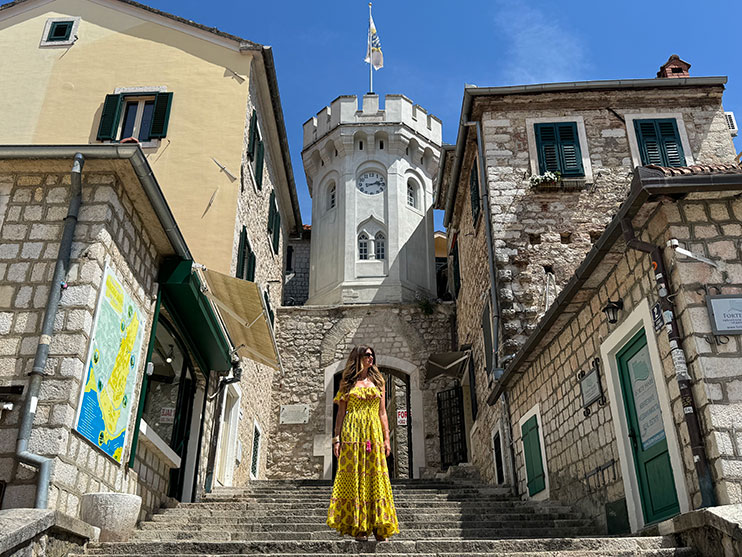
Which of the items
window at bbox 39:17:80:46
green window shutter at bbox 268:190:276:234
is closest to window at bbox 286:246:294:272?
green window shutter at bbox 268:190:276:234

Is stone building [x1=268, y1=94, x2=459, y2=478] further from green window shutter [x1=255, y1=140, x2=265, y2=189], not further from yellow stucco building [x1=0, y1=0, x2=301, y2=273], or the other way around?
yellow stucco building [x1=0, y1=0, x2=301, y2=273]

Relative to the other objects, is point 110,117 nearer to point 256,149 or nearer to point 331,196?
point 256,149

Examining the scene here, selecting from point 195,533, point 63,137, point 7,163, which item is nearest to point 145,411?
point 195,533

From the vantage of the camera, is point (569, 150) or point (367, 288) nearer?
point (569, 150)

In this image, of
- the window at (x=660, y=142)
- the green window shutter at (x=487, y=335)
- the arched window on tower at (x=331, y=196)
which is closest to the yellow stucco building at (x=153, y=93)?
the green window shutter at (x=487, y=335)

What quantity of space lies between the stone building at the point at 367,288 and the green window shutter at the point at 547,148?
216 inches

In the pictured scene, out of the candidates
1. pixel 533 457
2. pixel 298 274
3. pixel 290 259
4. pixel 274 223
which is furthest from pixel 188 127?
pixel 290 259

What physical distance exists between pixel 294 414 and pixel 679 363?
12745 millimetres

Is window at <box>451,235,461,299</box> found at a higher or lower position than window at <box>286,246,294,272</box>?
lower

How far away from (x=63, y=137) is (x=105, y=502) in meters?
8.73

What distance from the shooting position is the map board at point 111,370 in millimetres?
6156

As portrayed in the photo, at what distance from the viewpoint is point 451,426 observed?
52.4ft

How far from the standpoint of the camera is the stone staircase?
5215 millimetres

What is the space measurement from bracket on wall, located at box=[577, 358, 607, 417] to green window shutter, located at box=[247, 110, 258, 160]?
797 centimetres
